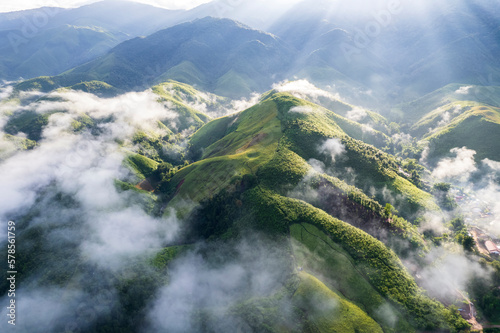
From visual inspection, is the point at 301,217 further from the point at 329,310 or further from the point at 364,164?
the point at 364,164

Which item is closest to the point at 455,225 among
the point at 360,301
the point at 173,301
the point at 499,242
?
the point at 499,242

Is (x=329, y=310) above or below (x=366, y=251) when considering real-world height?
below

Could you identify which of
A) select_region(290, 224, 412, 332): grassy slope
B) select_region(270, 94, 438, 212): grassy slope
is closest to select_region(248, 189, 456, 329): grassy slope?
select_region(290, 224, 412, 332): grassy slope

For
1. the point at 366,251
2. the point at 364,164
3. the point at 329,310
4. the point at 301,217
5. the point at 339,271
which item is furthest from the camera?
the point at 364,164

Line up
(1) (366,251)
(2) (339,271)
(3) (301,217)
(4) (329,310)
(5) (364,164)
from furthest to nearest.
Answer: (5) (364,164) → (3) (301,217) → (1) (366,251) → (2) (339,271) → (4) (329,310)

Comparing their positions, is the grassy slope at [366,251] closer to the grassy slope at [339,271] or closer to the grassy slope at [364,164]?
the grassy slope at [339,271]

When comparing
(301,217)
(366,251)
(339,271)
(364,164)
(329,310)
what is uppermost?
(364,164)

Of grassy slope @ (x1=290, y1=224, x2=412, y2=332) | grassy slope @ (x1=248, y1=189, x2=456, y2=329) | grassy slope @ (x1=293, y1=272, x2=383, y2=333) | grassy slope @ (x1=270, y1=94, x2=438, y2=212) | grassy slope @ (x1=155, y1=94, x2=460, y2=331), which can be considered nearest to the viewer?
grassy slope @ (x1=293, y1=272, x2=383, y2=333)

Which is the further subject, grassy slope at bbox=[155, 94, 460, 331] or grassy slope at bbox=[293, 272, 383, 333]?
grassy slope at bbox=[155, 94, 460, 331]

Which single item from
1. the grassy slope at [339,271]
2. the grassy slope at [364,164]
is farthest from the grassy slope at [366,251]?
the grassy slope at [364,164]

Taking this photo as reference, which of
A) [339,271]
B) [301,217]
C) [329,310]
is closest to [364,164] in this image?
[301,217]

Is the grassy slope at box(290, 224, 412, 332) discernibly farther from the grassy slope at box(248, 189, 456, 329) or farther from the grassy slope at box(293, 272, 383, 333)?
the grassy slope at box(293, 272, 383, 333)
